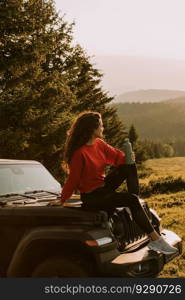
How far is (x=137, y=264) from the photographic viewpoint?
464 cm

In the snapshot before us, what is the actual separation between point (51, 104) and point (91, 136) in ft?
35.4

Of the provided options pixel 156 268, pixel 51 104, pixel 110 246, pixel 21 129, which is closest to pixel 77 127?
pixel 110 246

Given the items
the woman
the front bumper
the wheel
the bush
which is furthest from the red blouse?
Result: the bush

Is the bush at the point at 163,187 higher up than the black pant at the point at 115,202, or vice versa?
the black pant at the point at 115,202

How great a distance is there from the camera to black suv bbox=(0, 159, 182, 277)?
4383 mm

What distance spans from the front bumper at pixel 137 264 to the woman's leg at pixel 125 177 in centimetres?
70

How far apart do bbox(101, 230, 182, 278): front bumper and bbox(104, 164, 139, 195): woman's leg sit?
2.28 feet

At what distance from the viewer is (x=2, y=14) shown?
43.1ft

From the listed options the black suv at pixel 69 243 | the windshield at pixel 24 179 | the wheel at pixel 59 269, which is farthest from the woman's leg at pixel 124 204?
the windshield at pixel 24 179

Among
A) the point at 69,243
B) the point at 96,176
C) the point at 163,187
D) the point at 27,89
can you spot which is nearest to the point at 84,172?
the point at 96,176

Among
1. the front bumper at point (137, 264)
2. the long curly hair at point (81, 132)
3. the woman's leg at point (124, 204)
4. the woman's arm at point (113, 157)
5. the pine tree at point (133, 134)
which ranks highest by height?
the long curly hair at point (81, 132)

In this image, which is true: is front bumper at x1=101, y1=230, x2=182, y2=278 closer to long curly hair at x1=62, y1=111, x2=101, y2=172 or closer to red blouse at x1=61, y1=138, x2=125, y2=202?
red blouse at x1=61, y1=138, x2=125, y2=202

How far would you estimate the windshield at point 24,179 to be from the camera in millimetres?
5844

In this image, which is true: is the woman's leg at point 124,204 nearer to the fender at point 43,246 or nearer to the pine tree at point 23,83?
the fender at point 43,246
